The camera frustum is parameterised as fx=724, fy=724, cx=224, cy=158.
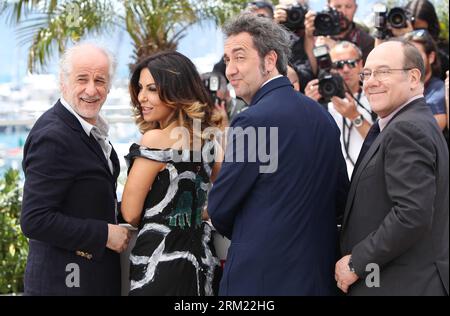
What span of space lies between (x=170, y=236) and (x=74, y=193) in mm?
439

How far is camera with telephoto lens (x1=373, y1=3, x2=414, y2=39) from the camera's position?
5184mm

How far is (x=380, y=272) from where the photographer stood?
9.10 feet

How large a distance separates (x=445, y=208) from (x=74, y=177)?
4.85ft

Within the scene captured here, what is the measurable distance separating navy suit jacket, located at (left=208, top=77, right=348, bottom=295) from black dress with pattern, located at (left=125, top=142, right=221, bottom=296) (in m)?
0.19

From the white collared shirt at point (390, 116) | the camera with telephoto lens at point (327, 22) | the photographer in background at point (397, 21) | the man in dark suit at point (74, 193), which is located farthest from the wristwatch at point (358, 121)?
the man in dark suit at point (74, 193)

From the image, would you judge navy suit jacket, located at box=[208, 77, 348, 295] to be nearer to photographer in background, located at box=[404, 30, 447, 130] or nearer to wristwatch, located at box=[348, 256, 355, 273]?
wristwatch, located at box=[348, 256, 355, 273]

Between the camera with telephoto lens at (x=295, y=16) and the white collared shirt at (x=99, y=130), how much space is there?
8.49 feet

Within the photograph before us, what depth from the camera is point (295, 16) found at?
5.59 meters

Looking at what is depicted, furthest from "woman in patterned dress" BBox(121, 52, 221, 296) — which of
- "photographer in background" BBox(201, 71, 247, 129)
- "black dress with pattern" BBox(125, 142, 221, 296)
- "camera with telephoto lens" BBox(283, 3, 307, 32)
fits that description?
"camera with telephoto lens" BBox(283, 3, 307, 32)

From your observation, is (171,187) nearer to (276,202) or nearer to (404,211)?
(276,202)

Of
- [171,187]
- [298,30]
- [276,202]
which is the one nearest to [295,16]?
[298,30]

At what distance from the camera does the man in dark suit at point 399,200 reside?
8.66 feet
